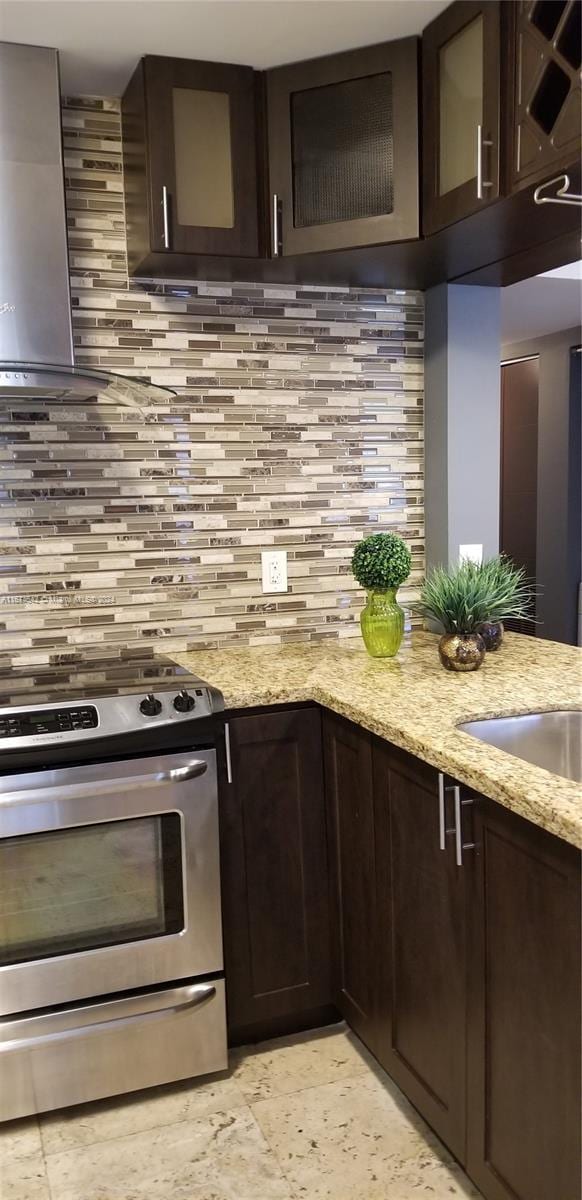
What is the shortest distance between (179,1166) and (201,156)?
2252mm

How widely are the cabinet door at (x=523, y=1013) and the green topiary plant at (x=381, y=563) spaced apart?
0.92 metres

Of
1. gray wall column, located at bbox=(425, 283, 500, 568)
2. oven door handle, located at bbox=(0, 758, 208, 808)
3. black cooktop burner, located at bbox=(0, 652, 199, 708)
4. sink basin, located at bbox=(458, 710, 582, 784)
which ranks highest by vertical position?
gray wall column, located at bbox=(425, 283, 500, 568)

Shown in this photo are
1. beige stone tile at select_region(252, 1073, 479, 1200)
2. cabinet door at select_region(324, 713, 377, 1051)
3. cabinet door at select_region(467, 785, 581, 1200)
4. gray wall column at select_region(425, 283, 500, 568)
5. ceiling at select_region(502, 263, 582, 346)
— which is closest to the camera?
cabinet door at select_region(467, 785, 581, 1200)

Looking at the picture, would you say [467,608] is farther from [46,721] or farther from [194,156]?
[194,156]

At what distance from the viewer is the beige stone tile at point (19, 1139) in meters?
1.84

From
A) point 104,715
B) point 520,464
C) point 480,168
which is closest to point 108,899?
point 104,715

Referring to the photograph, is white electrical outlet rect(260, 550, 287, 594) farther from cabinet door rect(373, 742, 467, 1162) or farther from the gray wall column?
cabinet door rect(373, 742, 467, 1162)

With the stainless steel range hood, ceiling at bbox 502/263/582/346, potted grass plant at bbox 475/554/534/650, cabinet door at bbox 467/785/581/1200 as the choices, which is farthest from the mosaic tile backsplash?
cabinet door at bbox 467/785/581/1200

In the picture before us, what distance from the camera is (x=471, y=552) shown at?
2674mm

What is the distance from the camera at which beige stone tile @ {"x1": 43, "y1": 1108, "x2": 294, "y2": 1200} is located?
171cm

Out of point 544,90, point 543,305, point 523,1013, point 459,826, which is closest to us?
point 523,1013

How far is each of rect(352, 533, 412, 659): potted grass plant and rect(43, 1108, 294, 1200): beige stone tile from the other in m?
1.15

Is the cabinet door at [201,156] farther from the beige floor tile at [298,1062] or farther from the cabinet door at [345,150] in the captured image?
the beige floor tile at [298,1062]

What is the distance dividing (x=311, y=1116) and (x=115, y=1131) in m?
0.42
